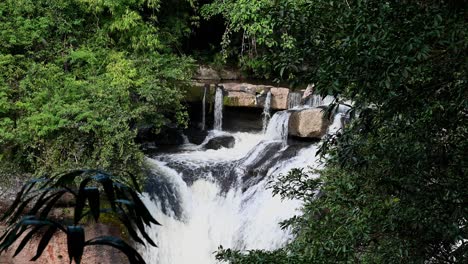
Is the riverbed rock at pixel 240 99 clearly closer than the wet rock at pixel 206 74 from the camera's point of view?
Yes

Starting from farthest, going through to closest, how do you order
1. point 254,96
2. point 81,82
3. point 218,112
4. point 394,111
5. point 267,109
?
point 218,112 → point 254,96 → point 267,109 → point 81,82 → point 394,111

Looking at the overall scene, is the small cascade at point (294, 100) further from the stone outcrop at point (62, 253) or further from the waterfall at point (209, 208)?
the stone outcrop at point (62, 253)

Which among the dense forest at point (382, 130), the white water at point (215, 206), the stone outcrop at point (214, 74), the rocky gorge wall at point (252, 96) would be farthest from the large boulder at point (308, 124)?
the dense forest at point (382, 130)

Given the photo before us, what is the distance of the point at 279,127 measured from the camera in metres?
11.4

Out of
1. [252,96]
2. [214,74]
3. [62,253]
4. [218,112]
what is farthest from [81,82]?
[214,74]

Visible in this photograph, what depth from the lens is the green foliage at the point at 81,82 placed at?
8.80 metres

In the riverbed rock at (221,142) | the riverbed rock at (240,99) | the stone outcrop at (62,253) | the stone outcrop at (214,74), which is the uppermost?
the stone outcrop at (214,74)

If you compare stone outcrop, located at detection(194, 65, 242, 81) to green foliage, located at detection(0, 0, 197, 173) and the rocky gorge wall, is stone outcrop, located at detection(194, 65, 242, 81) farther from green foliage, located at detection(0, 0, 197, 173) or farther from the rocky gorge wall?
green foliage, located at detection(0, 0, 197, 173)

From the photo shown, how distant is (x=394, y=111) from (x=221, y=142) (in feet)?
29.8

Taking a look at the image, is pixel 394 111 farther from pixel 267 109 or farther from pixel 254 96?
pixel 254 96

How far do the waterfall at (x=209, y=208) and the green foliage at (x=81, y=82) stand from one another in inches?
39.9

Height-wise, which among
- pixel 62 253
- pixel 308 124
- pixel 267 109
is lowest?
pixel 62 253

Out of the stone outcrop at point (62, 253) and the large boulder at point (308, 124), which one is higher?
the large boulder at point (308, 124)

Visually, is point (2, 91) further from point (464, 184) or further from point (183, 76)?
point (464, 184)
